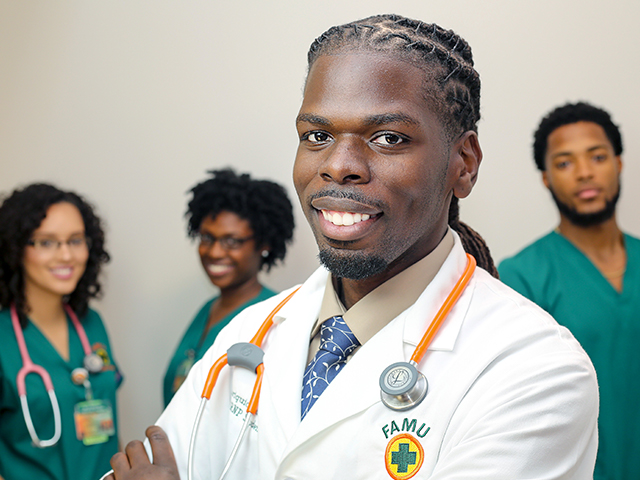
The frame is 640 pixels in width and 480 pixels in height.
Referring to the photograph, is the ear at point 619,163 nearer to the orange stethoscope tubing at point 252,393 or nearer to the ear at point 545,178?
the ear at point 545,178

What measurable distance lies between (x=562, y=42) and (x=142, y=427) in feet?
7.52

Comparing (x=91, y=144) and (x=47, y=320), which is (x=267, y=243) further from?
(x=91, y=144)

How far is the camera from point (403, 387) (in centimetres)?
77

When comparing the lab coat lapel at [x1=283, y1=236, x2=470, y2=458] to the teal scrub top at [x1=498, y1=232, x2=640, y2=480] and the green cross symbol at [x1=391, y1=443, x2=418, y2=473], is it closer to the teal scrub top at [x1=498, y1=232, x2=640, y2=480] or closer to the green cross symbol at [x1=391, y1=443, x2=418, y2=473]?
the green cross symbol at [x1=391, y1=443, x2=418, y2=473]

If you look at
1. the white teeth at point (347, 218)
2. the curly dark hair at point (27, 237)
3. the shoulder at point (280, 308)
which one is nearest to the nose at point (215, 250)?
the curly dark hair at point (27, 237)

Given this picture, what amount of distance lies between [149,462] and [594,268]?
1.44 metres

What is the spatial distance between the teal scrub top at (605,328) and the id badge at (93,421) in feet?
4.37

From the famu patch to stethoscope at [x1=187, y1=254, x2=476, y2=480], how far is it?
4cm

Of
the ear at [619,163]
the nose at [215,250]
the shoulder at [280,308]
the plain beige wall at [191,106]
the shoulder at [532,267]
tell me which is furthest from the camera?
the nose at [215,250]

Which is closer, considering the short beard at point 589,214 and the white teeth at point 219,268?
the short beard at point 589,214

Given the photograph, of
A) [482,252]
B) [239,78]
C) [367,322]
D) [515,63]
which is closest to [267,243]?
[239,78]

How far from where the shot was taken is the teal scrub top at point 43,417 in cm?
178

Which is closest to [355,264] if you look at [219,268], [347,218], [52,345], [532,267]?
[347,218]

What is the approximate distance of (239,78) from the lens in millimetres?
2410
